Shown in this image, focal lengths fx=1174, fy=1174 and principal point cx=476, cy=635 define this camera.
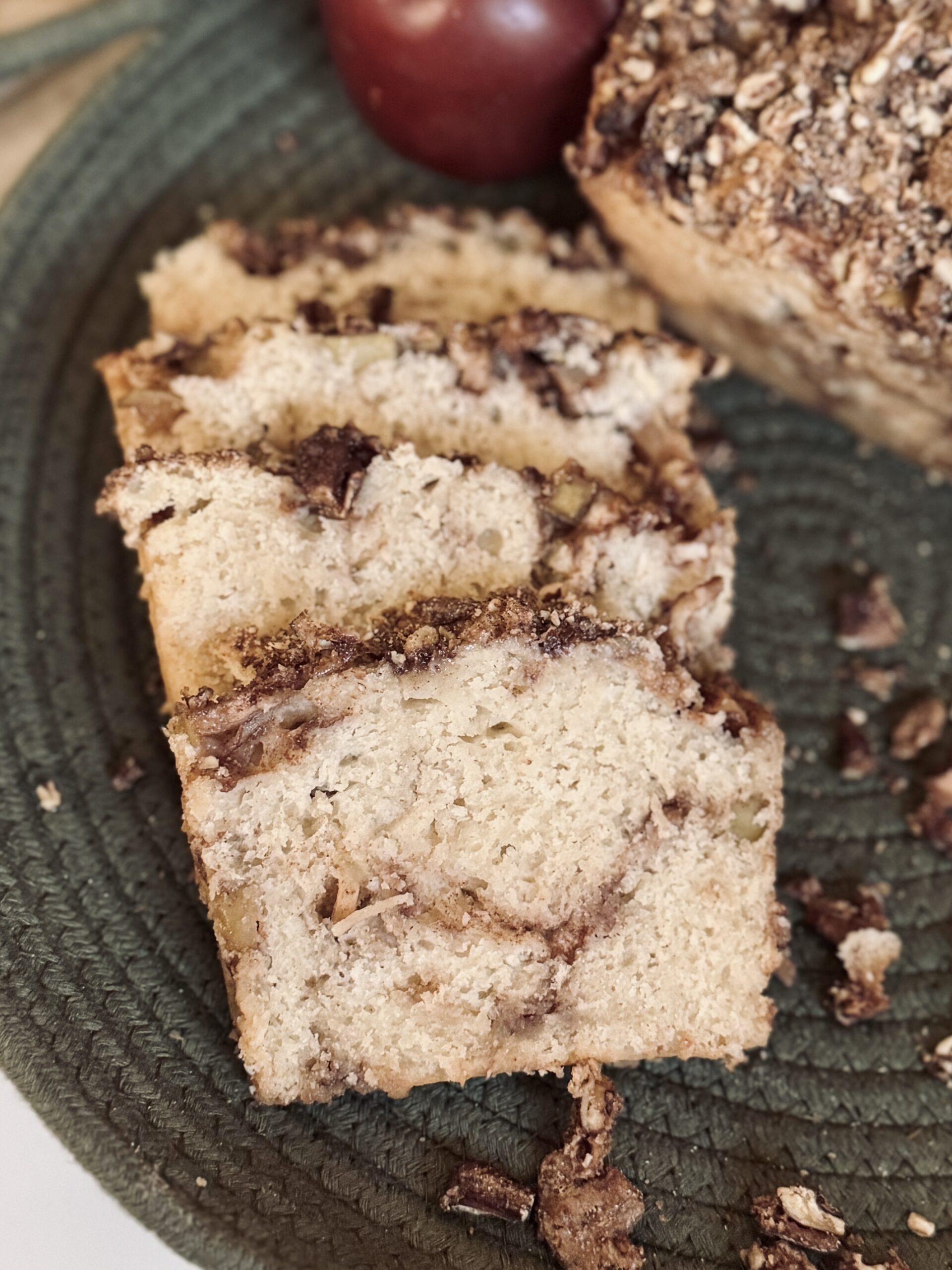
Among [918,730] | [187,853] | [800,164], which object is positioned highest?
[800,164]

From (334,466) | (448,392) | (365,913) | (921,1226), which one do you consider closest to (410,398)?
(448,392)

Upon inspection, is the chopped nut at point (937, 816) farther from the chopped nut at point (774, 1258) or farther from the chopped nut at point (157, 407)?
the chopped nut at point (157, 407)

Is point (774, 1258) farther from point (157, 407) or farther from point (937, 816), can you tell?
point (157, 407)

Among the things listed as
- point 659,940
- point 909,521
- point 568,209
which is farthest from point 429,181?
point 659,940

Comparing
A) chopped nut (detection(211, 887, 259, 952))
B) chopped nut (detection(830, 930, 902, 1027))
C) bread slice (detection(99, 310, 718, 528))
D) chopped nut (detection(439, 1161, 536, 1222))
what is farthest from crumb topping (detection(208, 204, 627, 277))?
chopped nut (detection(439, 1161, 536, 1222))

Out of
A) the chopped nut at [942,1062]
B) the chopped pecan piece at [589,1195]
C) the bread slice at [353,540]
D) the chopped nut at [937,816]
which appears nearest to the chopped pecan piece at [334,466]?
the bread slice at [353,540]
